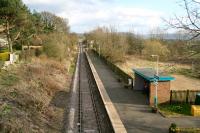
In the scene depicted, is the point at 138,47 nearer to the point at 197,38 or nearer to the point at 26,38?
the point at 26,38

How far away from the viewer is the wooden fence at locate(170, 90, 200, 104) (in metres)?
26.6

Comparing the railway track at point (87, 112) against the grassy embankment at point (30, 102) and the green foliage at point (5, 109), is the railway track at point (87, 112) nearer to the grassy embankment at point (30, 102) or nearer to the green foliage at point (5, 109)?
the grassy embankment at point (30, 102)

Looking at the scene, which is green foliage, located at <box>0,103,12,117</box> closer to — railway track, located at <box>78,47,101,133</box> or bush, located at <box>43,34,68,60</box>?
railway track, located at <box>78,47,101,133</box>

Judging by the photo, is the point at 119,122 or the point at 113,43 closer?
the point at 119,122

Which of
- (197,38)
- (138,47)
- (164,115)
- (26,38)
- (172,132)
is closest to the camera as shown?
(197,38)

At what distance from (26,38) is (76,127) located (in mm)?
38666

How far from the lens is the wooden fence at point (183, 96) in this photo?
26562mm

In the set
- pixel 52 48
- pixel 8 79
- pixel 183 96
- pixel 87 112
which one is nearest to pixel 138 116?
pixel 87 112

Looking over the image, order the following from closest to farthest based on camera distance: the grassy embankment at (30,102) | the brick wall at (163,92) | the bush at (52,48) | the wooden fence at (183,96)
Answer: the grassy embankment at (30,102) < the brick wall at (163,92) < the wooden fence at (183,96) < the bush at (52,48)

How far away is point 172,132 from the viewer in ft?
61.8

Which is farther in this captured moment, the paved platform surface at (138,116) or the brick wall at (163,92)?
the brick wall at (163,92)

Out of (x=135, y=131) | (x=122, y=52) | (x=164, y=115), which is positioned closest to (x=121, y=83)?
(x=164, y=115)

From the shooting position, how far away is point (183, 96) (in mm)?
26781

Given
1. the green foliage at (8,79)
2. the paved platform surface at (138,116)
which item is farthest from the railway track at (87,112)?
the green foliage at (8,79)
